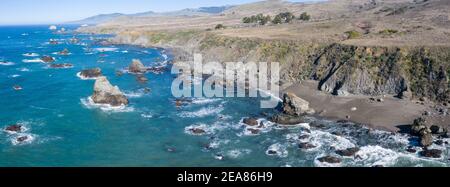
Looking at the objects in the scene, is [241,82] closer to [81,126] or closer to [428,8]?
[81,126]

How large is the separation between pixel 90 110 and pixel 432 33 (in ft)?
229

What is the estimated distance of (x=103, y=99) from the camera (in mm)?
71312

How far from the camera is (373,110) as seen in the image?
6294cm

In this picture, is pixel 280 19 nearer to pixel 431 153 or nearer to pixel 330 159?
pixel 431 153

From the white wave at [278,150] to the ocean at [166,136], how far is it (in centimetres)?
12

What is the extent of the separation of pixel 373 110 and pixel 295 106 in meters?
11.6

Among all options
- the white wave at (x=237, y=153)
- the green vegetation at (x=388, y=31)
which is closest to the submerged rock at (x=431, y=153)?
the white wave at (x=237, y=153)

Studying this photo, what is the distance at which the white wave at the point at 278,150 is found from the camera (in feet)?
161

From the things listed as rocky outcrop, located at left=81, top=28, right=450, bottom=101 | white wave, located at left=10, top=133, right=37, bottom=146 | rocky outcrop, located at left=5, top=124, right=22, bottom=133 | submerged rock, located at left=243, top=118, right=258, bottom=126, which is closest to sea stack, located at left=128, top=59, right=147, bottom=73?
rocky outcrop, located at left=81, top=28, right=450, bottom=101

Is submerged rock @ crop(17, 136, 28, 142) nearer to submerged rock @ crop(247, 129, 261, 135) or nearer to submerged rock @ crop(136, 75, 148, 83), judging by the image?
submerged rock @ crop(247, 129, 261, 135)

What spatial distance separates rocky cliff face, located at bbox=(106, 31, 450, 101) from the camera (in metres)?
67.8
